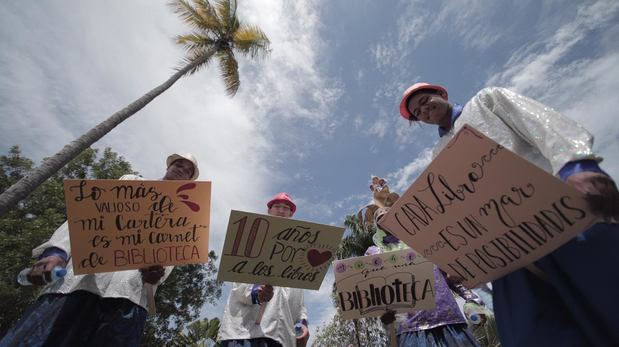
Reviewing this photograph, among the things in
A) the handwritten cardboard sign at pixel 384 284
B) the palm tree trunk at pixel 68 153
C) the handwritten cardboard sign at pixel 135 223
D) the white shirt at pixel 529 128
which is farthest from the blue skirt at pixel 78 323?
the palm tree trunk at pixel 68 153

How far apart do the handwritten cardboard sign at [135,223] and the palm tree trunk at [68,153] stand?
341cm

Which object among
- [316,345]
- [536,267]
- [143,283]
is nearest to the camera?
[536,267]

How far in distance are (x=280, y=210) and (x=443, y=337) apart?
6.75ft

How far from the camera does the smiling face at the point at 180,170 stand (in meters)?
2.85

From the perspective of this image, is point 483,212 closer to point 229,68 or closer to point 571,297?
point 571,297

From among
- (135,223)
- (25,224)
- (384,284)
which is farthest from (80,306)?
(25,224)

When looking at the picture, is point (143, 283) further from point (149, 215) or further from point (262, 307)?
point (262, 307)

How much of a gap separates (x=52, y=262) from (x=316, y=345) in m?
18.6

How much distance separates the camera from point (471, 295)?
266 centimetres

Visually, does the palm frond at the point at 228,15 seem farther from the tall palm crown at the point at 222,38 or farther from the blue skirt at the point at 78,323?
the blue skirt at the point at 78,323

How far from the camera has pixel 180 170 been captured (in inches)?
116

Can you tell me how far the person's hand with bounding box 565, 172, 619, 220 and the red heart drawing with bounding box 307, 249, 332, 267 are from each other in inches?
69.5

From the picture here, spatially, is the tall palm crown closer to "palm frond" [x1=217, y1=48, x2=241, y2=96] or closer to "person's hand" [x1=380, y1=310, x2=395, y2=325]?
"palm frond" [x1=217, y1=48, x2=241, y2=96]

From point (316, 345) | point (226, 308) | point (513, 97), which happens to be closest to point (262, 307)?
point (226, 308)
